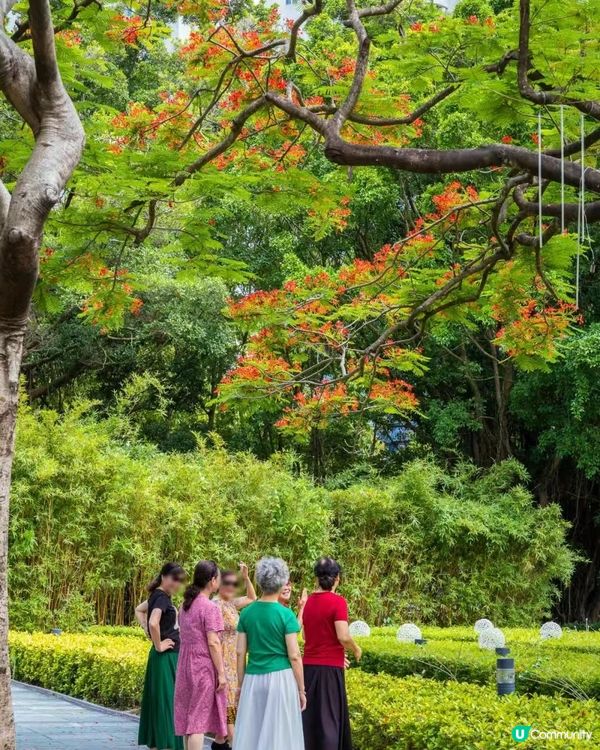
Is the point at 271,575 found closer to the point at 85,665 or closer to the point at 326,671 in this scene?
the point at 326,671

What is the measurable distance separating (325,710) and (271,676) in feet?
2.38

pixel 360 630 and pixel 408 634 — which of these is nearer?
pixel 408 634

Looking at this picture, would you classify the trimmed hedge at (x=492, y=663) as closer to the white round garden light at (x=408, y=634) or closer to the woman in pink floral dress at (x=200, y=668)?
the white round garden light at (x=408, y=634)

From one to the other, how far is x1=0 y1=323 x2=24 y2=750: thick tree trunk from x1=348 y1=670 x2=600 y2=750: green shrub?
2.14m

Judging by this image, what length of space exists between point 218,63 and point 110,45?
2.92ft

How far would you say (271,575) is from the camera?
5297 mm

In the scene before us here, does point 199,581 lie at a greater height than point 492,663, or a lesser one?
greater

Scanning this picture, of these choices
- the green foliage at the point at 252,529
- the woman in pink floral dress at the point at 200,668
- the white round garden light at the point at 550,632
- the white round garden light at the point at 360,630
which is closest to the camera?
the woman in pink floral dress at the point at 200,668

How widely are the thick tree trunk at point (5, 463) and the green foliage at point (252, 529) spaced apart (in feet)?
25.2

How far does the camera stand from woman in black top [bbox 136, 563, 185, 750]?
21.6ft

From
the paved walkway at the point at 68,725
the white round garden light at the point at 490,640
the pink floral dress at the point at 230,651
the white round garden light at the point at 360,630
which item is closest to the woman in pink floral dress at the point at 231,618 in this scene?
the pink floral dress at the point at 230,651

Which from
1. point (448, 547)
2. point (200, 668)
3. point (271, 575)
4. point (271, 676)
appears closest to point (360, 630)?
point (200, 668)

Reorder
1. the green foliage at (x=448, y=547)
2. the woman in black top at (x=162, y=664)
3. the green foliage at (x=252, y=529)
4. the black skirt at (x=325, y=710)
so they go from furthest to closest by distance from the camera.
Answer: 1. the green foliage at (x=448, y=547)
2. the green foliage at (x=252, y=529)
3. the woman in black top at (x=162, y=664)
4. the black skirt at (x=325, y=710)

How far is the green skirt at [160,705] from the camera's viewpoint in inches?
262
